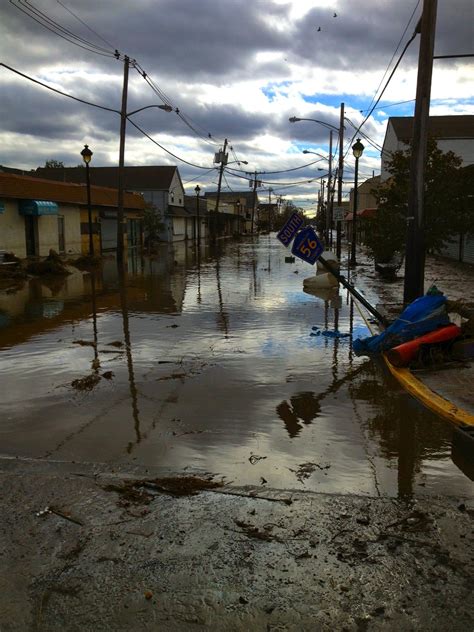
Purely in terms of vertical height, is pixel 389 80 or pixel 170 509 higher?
pixel 389 80

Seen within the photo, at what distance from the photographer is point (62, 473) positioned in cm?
466

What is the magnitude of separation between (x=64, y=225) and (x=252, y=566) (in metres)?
31.2

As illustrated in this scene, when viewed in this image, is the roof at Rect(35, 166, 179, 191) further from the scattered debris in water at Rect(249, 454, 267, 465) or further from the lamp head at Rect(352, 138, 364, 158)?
the scattered debris in water at Rect(249, 454, 267, 465)

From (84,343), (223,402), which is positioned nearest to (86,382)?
(223,402)

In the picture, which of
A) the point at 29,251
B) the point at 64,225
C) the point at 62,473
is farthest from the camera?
the point at 64,225

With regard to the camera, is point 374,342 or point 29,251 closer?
point 374,342

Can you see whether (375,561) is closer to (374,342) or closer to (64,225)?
(374,342)

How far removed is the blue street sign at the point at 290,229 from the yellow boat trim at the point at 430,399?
9.05 ft

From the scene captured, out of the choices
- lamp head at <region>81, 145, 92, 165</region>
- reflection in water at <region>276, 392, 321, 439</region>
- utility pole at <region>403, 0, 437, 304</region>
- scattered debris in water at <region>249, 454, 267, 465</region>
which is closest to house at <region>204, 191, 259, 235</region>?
lamp head at <region>81, 145, 92, 165</region>

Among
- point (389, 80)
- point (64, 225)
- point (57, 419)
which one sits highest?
point (389, 80)

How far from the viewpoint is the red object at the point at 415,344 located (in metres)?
7.90

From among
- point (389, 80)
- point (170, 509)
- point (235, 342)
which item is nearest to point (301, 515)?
point (170, 509)

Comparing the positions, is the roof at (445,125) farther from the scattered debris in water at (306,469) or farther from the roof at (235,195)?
the roof at (235,195)

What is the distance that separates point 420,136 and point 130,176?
55.5m
